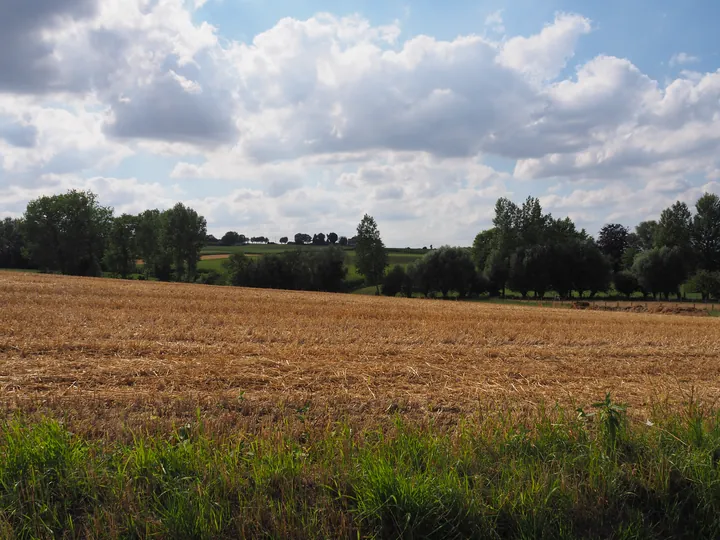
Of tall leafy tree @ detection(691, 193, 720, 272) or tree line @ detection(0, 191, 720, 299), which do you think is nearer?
tree line @ detection(0, 191, 720, 299)

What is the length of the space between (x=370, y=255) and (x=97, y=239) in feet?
145

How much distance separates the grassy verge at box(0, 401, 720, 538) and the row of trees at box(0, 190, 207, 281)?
3353 inches

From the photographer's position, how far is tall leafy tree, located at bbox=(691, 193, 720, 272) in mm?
93062

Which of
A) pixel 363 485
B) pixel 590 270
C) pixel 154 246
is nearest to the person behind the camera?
pixel 363 485

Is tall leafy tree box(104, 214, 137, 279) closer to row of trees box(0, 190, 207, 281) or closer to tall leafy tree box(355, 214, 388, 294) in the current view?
row of trees box(0, 190, 207, 281)

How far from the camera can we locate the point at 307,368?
891 centimetres

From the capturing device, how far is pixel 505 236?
9350 centimetres

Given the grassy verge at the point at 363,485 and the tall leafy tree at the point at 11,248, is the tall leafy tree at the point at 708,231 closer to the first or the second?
the grassy verge at the point at 363,485

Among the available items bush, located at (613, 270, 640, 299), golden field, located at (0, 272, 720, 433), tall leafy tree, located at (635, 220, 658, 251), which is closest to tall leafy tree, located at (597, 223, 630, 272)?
tall leafy tree, located at (635, 220, 658, 251)

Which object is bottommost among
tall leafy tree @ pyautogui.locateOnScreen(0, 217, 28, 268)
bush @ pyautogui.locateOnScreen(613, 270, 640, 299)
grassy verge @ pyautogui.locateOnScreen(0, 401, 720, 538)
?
grassy verge @ pyautogui.locateOnScreen(0, 401, 720, 538)

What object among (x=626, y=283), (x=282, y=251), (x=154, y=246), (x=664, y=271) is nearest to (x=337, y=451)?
(x=664, y=271)

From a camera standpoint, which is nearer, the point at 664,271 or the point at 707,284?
the point at 707,284

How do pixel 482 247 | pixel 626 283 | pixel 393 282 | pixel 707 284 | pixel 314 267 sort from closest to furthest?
pixel 707 284 → pixel 314 267 → pixel 393 282 → pixel 626 283 → pixel 482 247

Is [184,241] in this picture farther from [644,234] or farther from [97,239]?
[644,234]
